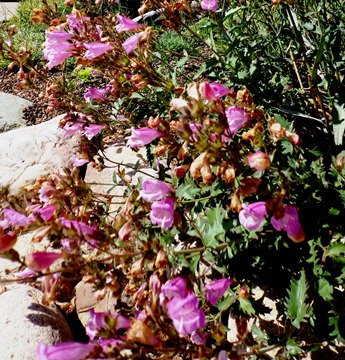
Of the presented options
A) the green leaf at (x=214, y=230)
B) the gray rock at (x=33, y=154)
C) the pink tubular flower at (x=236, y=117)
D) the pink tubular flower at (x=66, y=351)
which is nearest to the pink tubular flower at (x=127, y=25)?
the pink tubular flower at (x=236, y=117)

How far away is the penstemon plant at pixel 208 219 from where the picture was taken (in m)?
1.35

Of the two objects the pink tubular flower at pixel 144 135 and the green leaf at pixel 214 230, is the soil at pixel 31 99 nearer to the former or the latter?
the pink tubular flower at pixel 144 135

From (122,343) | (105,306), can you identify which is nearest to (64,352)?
(122,343)

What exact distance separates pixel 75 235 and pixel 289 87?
1.63 metres

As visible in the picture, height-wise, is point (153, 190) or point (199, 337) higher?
point (153, 190)

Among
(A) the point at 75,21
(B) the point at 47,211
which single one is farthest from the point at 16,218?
(A) the point at 75,21

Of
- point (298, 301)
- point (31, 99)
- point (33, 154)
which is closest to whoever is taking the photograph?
point (298, 301)

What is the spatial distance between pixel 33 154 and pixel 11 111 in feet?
4.75

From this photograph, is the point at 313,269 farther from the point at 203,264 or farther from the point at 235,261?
the point at 203,264

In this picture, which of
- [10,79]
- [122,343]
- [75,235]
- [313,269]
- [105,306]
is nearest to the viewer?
[122,343]

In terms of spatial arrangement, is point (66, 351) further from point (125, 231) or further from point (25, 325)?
point (25, 325)

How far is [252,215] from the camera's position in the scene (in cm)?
150

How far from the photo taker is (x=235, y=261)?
1919 mm

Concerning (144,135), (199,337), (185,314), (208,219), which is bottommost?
(199,337)
